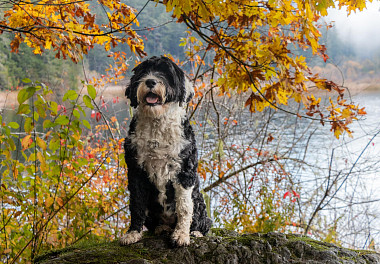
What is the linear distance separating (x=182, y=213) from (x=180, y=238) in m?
0.18

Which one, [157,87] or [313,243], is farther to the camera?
[313,243]

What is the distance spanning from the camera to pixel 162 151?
7.91ft

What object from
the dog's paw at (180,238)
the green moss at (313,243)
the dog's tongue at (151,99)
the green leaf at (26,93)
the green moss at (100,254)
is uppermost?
the dog's tongue at (151,99)

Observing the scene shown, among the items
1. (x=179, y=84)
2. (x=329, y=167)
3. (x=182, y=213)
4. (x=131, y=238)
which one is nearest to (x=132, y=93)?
(x=179, y=84)

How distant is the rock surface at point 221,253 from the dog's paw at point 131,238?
0.13 ft

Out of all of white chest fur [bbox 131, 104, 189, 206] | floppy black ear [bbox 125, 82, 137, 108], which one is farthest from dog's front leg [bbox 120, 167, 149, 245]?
floppy black ear [bbox 125, 82, 137, 108]

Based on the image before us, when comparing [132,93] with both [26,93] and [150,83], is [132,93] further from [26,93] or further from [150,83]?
[26,93]

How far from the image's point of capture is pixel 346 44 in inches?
301

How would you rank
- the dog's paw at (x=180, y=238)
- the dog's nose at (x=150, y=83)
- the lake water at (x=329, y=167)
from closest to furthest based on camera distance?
the dog's nose at (x=150, y=83) → the dog's paw at (x=180, y=238) → the lake water at (x=329, y=167)

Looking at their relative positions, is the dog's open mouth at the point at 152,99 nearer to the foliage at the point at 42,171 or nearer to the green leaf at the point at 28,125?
the foliage at the point at 42,171

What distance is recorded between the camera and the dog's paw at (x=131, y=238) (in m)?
2.55

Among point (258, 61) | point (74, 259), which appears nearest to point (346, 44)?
point (258, 61)

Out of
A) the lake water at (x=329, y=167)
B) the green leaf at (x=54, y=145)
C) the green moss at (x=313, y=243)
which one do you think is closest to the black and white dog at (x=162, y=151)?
the green leaf at (x=54, y=145)

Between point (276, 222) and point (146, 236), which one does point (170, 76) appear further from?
point (276, 222)
